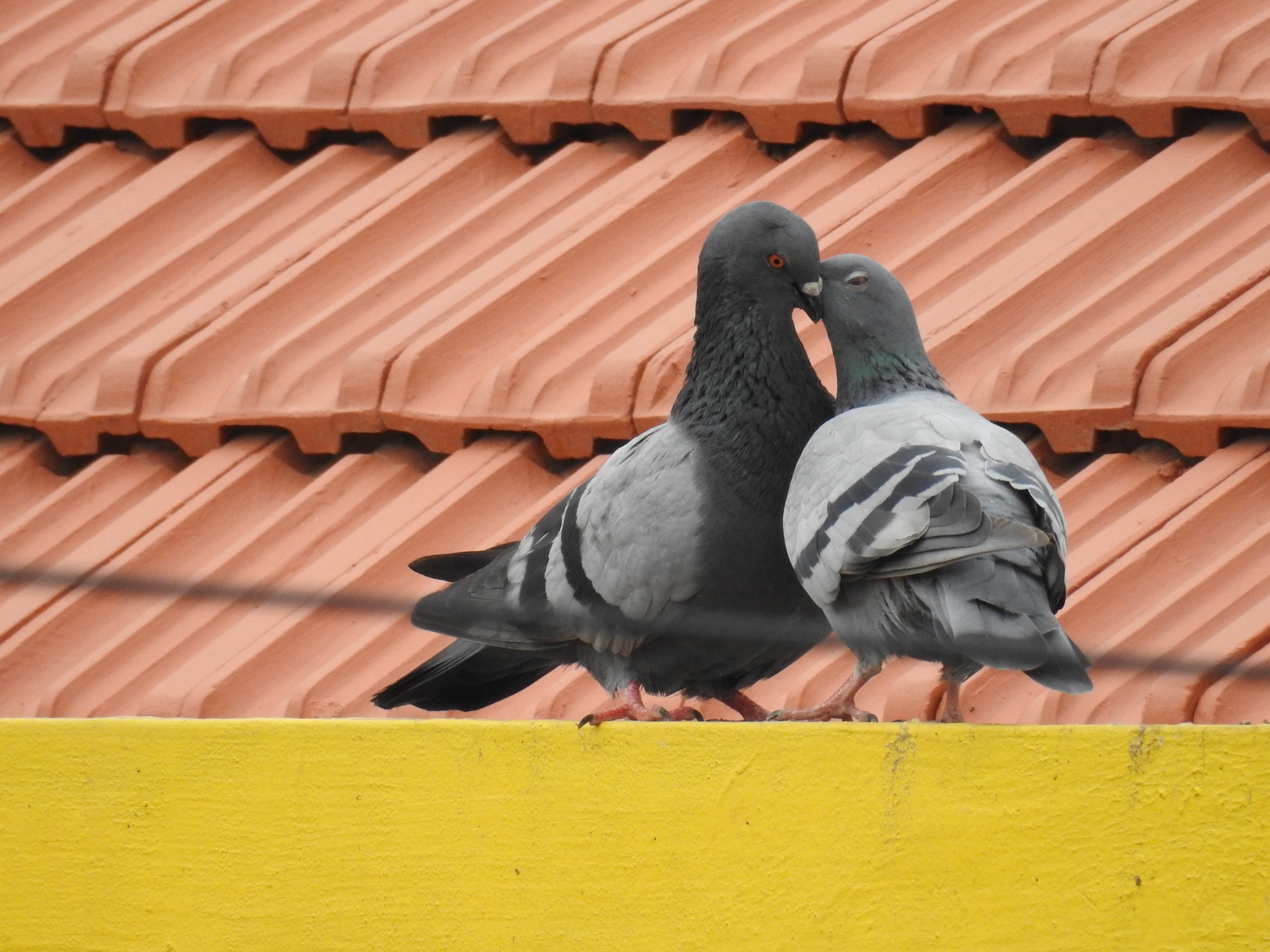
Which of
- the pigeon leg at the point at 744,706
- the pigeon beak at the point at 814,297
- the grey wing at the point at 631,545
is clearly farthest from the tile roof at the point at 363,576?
the pigeon beak at the point at 814,297

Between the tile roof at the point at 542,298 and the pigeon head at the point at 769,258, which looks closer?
the pigeon head at the point at 769,258

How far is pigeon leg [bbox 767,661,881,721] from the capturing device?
2.94 metres

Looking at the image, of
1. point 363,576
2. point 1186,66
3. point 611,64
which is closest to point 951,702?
point 363,576

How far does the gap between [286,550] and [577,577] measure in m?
1.20

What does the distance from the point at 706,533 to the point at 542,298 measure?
60.4 inches

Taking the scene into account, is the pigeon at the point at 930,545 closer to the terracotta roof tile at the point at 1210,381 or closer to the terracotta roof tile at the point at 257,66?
the terracotta roof tile at the point at 1210,381

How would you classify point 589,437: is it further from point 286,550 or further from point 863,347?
point 863,347

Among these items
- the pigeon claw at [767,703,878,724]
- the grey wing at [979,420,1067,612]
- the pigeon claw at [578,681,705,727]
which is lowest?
the pigeon claw at [578,681,705,727]

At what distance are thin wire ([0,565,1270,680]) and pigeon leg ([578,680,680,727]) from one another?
523 mm

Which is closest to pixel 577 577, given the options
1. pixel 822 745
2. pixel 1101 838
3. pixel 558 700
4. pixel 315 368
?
pixel 558 700

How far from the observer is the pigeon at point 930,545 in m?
2.58

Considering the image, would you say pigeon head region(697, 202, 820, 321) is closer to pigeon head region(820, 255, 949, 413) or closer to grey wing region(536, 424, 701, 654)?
pigeon head region(820, 255, 949, 413)

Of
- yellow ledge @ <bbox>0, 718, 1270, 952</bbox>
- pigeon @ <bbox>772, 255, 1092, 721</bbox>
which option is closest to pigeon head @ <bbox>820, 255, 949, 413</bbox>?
pigeon @ <bbox>772, 255, 1092, 721</bbox>

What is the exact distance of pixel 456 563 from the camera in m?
3.60
